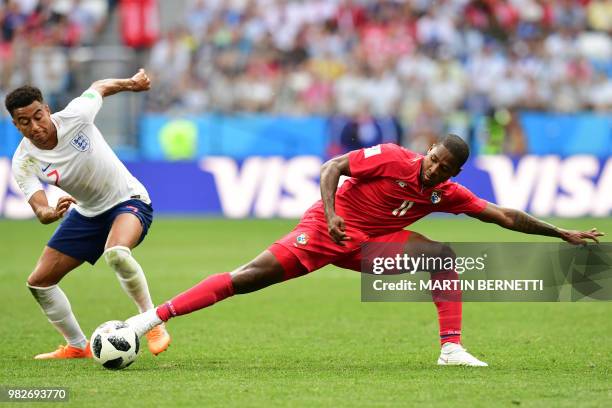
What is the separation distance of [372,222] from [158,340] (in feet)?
6.41

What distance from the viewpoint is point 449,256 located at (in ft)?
28.4

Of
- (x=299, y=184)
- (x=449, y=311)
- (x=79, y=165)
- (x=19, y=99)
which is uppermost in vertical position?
(x=19, y=99)

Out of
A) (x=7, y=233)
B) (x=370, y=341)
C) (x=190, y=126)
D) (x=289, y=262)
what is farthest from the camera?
(x=190, y=126)

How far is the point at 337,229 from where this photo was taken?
802 centimetres

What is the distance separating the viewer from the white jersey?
29.6 ft

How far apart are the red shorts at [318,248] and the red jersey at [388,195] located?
0.28 ft

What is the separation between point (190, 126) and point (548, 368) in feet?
52.6

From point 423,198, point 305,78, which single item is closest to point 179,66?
point 305,78

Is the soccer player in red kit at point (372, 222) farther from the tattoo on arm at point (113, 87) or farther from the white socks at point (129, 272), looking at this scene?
the tattoo on arm at point (113, 87)

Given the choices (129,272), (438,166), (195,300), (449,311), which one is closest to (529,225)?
(449,311)

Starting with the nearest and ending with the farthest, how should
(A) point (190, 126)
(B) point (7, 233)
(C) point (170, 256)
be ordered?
(C) point (170, 256) → (B) point (7, 233) → (A) point (190, 126)

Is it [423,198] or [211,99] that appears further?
[211,99]

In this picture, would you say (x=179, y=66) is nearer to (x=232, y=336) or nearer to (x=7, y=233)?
(x=7, y=233)

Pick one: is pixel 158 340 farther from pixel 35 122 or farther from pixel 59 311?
pixel 35 122
